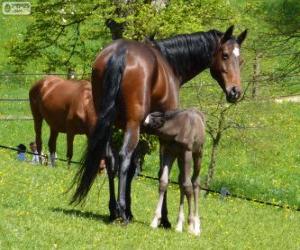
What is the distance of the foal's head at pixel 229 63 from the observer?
1052 centimetres

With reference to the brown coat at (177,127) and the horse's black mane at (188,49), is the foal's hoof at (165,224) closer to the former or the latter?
the brown coat at (177,127)

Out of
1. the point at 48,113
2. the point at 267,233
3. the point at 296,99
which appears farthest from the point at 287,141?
the point at 267,233

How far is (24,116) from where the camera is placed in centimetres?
2931

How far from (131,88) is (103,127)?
58cm

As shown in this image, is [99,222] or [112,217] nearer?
[99,222]

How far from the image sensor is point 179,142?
1002 cm

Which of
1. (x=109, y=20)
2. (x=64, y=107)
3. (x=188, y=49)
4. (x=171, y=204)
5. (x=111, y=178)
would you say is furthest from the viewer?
(x=109, y=20)

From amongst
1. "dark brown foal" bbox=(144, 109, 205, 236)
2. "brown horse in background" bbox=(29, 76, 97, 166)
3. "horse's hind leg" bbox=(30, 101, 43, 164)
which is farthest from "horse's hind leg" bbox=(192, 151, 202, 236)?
"horse's hind leg" bbox=(30, 101, 43, 164)

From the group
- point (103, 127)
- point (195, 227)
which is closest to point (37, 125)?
point (195, 227)

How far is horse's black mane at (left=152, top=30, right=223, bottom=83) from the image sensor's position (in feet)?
34.7

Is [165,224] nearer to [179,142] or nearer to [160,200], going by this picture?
[160,200]

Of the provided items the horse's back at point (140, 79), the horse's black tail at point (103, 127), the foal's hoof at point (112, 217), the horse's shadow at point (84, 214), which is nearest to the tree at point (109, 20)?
the horse's back at point (140, 79)

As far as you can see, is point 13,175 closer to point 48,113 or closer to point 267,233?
point 267,233

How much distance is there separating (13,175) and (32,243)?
224 inches
